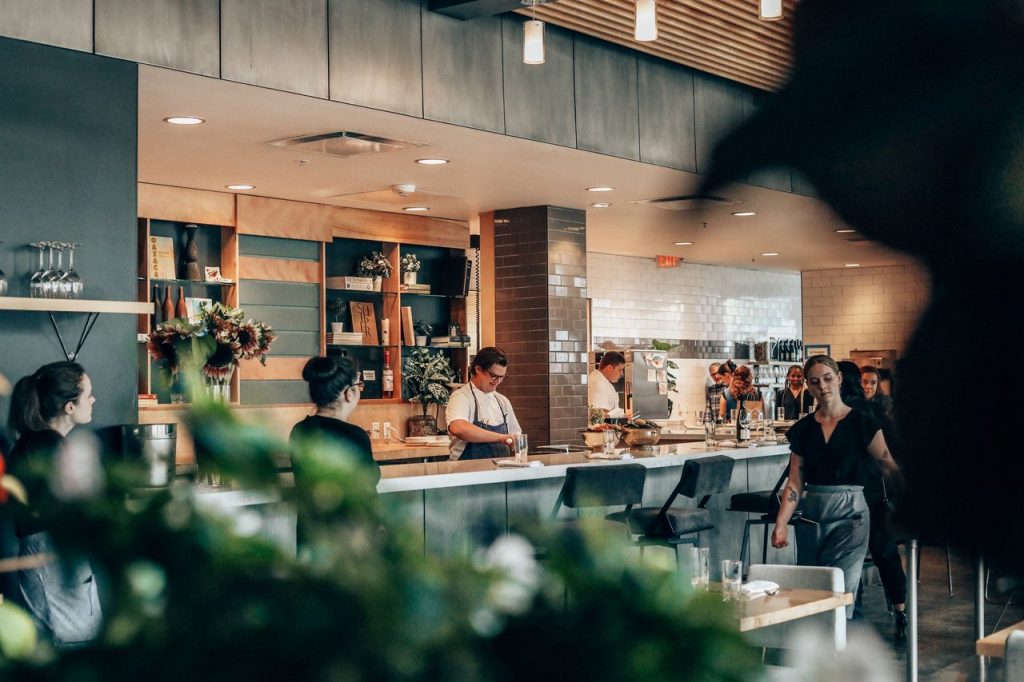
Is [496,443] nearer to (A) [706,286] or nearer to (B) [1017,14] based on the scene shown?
(B) [1017,14]

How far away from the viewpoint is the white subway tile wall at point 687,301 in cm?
1334

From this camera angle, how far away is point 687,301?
48.2 feet

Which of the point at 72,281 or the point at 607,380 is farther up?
the point at 72,281

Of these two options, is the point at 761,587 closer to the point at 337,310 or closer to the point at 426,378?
the point at 426,378

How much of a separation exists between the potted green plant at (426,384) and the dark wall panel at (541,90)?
11.0ft

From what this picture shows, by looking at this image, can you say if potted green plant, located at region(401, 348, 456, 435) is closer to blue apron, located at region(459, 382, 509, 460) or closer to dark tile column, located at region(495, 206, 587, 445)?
dark tile column, located at region(495, 206, 587, 445)

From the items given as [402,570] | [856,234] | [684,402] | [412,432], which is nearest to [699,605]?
[402,570]

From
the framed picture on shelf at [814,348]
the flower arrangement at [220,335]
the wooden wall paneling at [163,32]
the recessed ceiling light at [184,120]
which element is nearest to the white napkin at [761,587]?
the flower arrangement at [220,335]

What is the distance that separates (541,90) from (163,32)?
2.49 m

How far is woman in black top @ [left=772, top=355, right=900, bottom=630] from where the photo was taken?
5.00 m

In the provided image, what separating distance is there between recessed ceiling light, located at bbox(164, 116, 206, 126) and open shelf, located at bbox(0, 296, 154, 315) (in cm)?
143

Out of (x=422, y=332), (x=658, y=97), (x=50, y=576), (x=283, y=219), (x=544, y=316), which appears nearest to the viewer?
(x=50, y=576)

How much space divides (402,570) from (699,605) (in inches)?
2.6

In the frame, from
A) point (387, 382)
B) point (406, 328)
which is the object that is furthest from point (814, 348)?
point (387, 382)
